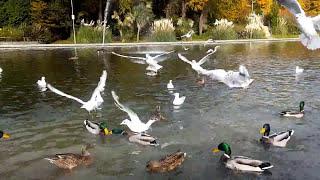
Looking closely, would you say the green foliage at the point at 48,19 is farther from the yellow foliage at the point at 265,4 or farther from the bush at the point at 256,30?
the yellow foliage at the point at 265,4

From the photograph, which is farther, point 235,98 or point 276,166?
point 235,98

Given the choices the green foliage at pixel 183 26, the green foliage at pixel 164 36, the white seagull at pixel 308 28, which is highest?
the white seagull at pixel 308 28

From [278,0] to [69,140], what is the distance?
31.8 feet

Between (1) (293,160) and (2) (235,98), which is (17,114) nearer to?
(2) (235,98)

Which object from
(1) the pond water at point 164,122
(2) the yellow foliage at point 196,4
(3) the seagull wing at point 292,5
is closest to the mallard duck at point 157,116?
(1) the pond water at point 164,122

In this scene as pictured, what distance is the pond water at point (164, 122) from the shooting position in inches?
468

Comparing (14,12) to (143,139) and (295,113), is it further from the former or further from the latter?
(143,139)

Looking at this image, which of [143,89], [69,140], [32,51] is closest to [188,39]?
[32,51]

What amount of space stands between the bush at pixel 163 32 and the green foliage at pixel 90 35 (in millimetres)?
4344

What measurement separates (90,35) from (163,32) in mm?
7019

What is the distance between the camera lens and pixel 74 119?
54.4ft

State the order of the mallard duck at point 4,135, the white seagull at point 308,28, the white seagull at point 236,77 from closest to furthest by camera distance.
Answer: the white seagull at point 308,28
the white seagull at point 236,77
the mallard duck at point 4,135

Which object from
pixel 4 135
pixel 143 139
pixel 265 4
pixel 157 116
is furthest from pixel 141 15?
pixel 143 139

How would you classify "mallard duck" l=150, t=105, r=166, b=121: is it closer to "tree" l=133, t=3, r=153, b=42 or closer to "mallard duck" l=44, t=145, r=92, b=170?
"mallard duck" l=44, t=145, r=92, b=170
